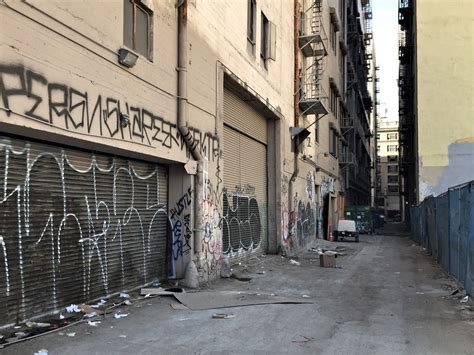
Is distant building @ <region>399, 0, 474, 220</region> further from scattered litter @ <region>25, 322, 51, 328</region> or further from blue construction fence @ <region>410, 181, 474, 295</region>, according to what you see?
scattered litter @ <region>25, 322, 51, 328</region>

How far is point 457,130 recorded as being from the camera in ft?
95.6

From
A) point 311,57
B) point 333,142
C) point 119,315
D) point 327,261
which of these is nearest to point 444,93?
point 333,142

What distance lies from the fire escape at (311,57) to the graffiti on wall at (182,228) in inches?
441

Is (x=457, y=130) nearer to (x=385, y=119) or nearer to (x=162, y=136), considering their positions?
(x=162, y=136)

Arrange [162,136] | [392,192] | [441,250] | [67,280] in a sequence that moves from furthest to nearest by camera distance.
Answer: [392,192]
[441,250]
[162,136]
[67,280]

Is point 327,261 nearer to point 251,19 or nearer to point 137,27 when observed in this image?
point 251,19

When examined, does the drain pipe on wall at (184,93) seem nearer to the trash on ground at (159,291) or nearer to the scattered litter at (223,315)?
the trash on ground at (159,291)

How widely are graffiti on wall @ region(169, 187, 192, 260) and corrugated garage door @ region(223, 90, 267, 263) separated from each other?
9.20 ft

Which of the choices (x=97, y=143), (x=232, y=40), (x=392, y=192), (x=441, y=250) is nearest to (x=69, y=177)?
(x=97, y=143)

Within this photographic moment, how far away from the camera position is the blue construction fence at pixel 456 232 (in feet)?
30.6

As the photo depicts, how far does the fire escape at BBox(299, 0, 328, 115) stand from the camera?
67.8ft

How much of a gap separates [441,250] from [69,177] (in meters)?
11.3

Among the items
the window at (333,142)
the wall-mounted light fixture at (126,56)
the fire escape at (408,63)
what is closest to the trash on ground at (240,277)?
the wall-mounted light fixture at (126,56)

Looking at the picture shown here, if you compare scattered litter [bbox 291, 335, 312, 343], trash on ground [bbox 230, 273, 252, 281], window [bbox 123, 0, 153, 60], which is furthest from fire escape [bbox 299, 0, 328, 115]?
scattered litter [bbox 291, 335, 312, 343]
